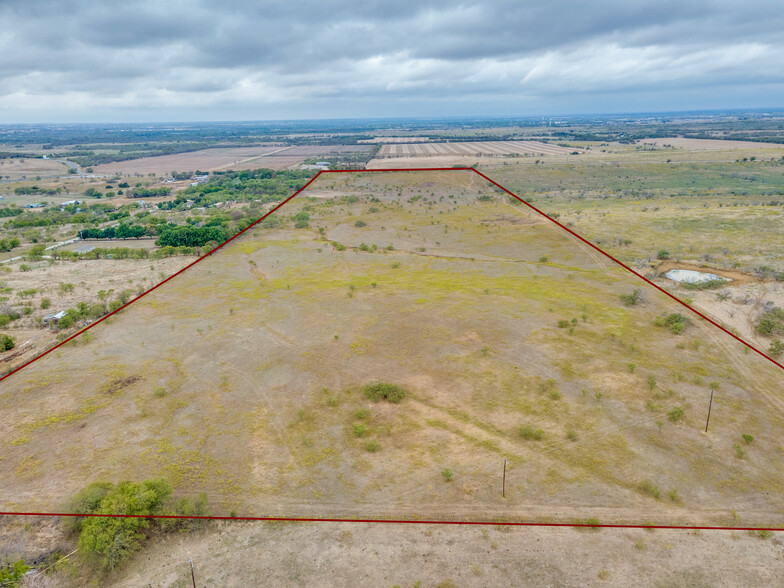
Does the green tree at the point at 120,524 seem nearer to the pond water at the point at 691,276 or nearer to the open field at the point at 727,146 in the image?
the pond water at the point at 691,276

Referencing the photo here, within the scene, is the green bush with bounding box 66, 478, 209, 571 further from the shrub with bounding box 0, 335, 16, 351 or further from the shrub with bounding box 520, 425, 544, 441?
the shrub with bounding box 0, 335, 16, 351

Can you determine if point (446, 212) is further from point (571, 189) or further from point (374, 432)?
point (374, 432)

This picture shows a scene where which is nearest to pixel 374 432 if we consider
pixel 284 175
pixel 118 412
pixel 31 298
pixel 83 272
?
pixel 118 412

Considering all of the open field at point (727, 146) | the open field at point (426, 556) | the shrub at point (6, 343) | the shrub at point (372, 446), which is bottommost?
the open field at point (426, 556)

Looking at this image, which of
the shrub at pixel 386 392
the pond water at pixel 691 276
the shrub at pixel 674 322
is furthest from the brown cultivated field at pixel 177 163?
the shrub at pixel 674 322

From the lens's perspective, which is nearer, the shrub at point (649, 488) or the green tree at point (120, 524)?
the green tree at point (120, 524)

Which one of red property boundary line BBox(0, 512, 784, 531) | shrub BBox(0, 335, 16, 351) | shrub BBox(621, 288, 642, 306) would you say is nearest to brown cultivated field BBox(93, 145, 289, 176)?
shrub BBox(0, 335, 16, 351)

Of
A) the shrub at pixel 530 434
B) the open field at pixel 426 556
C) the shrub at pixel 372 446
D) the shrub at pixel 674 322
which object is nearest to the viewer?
the open field at pixel 426 556
